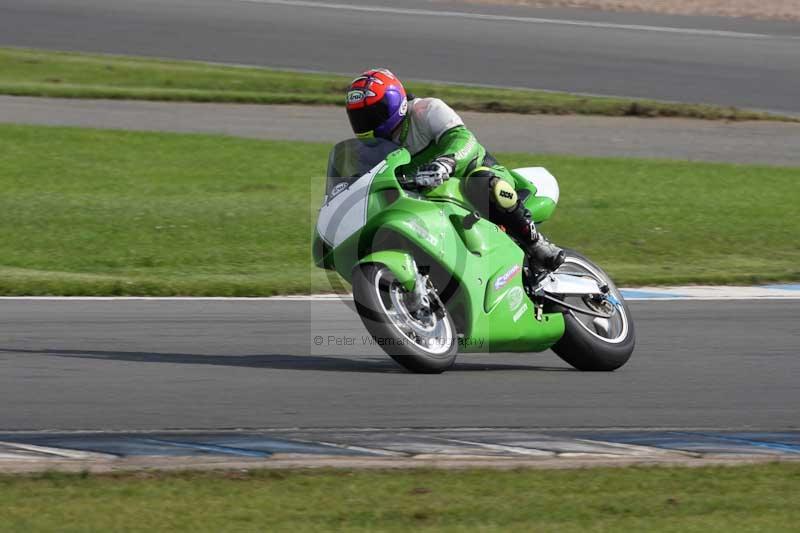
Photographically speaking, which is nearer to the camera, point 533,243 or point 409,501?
point 409,501

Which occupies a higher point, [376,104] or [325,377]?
[376,104]

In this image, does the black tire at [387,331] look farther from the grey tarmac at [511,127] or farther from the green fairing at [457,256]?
the grey tarmac at [511,127]

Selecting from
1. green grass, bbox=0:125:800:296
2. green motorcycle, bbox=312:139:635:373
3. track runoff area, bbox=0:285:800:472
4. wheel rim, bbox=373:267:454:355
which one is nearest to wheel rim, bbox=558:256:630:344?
A: green motorcycle, bbox=312:139:635:373

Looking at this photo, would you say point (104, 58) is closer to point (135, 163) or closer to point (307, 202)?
point (135, 163)

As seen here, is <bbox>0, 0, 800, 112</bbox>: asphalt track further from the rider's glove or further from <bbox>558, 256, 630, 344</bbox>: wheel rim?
the rider's glove

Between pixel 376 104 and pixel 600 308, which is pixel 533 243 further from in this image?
pixel 376 104

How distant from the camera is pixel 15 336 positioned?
31.5ft

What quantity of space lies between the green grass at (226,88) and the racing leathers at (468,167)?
1281cm

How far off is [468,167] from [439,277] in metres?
0.68

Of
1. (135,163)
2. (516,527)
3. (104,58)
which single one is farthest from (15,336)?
(104,58)

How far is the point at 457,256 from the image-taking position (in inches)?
332

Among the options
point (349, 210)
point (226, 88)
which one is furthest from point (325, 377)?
point (226, 88)

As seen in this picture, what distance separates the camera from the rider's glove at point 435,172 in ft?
27.0

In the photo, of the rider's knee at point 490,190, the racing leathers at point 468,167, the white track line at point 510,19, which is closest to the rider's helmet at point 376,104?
the racing leathers at point 468,167
